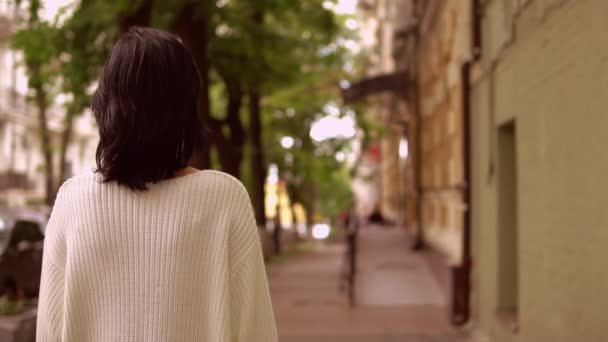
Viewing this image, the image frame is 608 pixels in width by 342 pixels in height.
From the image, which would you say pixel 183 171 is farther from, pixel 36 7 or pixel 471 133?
pixel 36 7

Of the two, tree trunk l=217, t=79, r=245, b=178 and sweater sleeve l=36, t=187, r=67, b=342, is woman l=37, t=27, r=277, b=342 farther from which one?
tree trunk l=217, t=79, r=245, b=178

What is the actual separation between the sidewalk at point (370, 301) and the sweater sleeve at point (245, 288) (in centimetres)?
797

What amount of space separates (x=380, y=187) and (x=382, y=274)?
39900 millimetres

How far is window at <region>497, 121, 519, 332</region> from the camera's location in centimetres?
890

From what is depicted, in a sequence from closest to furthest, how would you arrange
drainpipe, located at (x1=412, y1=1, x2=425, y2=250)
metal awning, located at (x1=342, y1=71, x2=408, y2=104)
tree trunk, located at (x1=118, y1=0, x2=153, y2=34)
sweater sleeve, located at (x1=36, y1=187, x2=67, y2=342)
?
sweater sleeve, located at (x1=36, y1=187, x2=67, y2=342) < tree trunk, located at (x1=118, y1=0, x2=153, y2=34) < metal awning, located at (x1=342, y1=71, x2=408, y2=104) < drainpipe, located at (x1=412, y1=1, x2=425, y2=250)

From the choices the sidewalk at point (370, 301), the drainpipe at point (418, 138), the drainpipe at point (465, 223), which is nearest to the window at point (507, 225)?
the sidewalk at point (370, 301)

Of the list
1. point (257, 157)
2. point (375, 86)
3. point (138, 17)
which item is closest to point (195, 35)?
point (138, 17)

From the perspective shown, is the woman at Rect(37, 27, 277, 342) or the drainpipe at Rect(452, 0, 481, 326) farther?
the drainpipe at Rect(452, 0, 481, 326)

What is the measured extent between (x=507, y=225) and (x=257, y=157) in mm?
15751

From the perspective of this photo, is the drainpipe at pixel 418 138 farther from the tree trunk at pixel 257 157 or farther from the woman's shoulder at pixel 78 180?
the woman's shoulder at pixel 78 180

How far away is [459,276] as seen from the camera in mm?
10789

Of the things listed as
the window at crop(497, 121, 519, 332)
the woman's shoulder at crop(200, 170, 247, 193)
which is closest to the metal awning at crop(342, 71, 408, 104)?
the window at crop(497, 121, 519, 332)

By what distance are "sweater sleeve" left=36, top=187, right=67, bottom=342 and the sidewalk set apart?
805cm

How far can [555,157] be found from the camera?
6.22 metres
